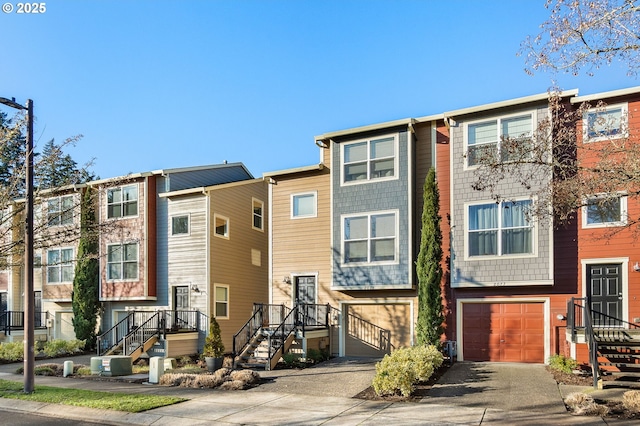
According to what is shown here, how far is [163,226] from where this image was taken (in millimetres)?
22891

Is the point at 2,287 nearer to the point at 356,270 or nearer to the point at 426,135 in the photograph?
the point at 356,270

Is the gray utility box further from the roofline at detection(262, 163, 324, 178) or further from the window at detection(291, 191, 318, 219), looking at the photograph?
the roofline at detection(262, 163, 324, 178)

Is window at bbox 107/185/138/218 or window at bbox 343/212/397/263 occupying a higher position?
window at bbox 107/185/138/218

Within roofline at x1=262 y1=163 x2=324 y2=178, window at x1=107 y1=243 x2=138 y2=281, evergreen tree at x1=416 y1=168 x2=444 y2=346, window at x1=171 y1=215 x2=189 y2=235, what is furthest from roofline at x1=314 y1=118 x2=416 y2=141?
window at x1=107 y1=243 x2=138 y2=281

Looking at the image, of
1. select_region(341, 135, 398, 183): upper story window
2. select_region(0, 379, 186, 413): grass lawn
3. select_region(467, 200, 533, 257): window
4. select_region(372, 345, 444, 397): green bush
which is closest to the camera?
select_region(0, 379, 186, 413): grass lawn

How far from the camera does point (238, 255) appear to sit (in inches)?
925

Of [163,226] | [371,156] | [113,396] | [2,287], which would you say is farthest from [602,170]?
[2,287]

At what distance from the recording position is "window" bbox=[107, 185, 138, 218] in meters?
23.3

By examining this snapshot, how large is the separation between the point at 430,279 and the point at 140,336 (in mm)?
11043

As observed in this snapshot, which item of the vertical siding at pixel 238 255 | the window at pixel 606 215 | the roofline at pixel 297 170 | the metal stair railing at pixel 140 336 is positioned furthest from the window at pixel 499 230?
the metal stair railing at pixel 140 336

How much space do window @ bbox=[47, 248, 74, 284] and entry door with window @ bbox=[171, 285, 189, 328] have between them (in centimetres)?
669

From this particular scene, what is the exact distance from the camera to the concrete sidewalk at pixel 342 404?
402 inches

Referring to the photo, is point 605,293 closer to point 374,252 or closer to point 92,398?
point 374,252

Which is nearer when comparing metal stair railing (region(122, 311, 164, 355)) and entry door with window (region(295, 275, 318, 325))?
entry door with window (region(295, 275, 318, 325))
